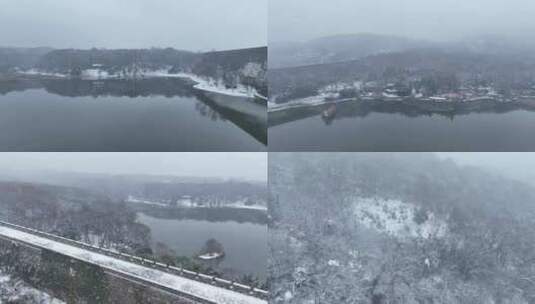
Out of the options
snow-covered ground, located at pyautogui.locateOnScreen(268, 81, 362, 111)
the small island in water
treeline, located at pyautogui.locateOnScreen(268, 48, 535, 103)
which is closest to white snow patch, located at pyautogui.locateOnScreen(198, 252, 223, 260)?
the small island in water

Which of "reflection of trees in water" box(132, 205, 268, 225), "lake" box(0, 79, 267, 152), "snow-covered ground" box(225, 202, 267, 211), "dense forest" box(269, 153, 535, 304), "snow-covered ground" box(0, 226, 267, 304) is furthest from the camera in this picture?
"dense forest" box(269, 153, 535, 304)

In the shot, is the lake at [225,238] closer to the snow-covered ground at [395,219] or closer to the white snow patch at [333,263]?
the white snow patch at [333,263]

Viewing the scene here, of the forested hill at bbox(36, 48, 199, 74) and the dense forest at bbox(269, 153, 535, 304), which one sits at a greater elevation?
the forested hill at bbox(36, 48, 199, 74)

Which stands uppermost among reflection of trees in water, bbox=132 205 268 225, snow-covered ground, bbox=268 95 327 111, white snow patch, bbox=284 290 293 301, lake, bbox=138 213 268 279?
snow-covered ground, bbox=268 95 327 111

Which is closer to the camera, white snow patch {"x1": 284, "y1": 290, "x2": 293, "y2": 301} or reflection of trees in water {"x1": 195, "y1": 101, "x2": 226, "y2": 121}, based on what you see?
reflection of trees in water {"x1": 195, "y1": 101, "x2": 226, "y2": 121}

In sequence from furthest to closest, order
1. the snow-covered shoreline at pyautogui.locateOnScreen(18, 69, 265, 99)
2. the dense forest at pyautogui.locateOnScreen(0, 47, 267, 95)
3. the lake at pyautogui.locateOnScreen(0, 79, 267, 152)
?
the snow-covered shoreline at pyautogui.locateOnScreen(18, 69, 265, 99), the dense forest at pyautogui.locateOnScreen(0, 47, 267, 95), the lake at pyautogui.locateOnScreen(0, 79, 267, 152)

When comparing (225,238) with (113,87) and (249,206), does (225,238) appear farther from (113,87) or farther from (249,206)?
(113,87)

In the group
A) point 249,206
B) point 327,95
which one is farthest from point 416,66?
point 249,206

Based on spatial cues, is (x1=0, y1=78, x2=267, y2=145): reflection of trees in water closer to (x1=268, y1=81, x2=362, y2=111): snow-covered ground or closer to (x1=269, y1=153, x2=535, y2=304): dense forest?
(x1=268, y1=81, x2=362, y2=111): snow-covered ground
